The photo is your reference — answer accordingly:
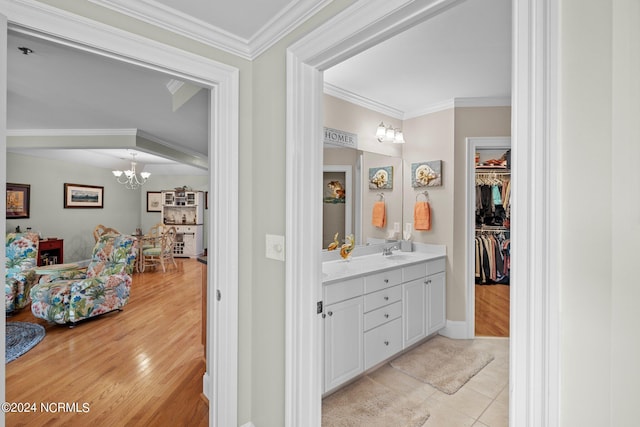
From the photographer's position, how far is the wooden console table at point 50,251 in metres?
5.37

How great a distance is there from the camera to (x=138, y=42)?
4.45 ft

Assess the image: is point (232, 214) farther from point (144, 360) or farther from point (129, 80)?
point (144, 360)

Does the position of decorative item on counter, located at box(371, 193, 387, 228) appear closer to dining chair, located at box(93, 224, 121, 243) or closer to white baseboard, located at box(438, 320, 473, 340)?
white baseboard, located at box(438, 320, 473, 340)

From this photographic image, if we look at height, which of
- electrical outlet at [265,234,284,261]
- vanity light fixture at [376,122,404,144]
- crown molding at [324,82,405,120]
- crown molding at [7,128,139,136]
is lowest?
electrical outlet at [265,234,284,261]

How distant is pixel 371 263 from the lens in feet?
8.68

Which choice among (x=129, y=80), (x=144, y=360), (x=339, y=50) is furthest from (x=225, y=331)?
(x=129, y=80)

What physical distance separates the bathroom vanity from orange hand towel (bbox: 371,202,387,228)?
1.11 feet

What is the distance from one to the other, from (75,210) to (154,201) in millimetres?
2023

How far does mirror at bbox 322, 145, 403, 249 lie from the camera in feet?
9.47

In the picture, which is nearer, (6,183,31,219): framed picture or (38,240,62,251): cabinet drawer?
(6,183,31,219): framed picture

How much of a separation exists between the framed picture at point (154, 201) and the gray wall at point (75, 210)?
0.11 meters

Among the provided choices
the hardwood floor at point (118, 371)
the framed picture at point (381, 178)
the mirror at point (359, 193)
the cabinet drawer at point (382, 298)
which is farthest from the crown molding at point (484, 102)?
the hardwood floor at point (118, 371)

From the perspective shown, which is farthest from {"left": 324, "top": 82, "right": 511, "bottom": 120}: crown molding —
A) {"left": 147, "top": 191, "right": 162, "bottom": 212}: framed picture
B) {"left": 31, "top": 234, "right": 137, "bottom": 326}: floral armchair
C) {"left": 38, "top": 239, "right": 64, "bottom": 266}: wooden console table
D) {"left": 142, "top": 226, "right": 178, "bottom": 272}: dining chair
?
{"left": 147, "top": 191, "right": 162, "bottom": 212}: framed picture

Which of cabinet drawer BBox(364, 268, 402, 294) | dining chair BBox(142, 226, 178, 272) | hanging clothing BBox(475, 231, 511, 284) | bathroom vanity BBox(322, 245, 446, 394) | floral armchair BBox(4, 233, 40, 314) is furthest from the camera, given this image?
dining chair BBox(142, 226, 178, 272)
